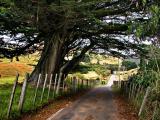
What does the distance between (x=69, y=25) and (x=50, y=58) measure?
23.1 ft

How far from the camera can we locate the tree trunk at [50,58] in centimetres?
3397

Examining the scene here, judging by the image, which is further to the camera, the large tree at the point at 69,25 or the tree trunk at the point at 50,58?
the tree trunk at the point at 50,58

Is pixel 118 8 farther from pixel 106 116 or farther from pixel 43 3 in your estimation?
pixel 106 116

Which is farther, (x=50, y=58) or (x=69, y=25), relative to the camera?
(x=50, y=58)

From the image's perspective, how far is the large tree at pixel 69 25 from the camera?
22297 mm

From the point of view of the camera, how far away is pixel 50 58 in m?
34.5

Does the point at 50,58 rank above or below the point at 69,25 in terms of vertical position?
below

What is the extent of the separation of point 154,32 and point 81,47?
2248cm

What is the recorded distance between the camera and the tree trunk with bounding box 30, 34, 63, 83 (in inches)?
1337

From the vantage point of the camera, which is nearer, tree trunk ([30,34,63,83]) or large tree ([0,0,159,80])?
large tree ([0,0,159,80])

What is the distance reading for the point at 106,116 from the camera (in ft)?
62.1

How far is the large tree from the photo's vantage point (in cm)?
2230

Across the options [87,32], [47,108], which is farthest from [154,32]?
[87,32]

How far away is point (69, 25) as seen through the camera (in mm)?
28094
